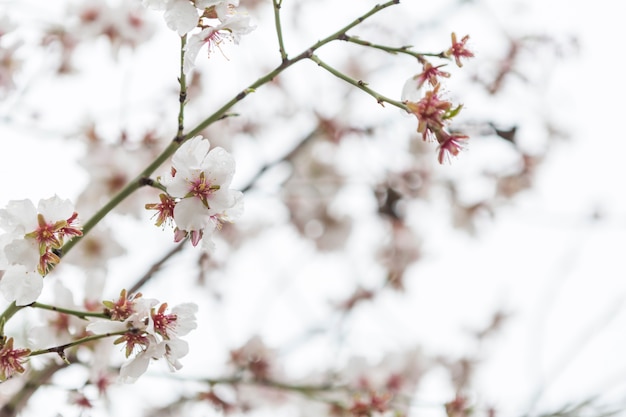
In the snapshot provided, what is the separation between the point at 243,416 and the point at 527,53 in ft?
4.06

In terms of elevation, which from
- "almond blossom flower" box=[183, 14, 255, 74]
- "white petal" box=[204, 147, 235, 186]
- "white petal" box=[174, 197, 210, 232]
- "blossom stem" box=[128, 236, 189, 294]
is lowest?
"white petal" box=[174, 197, 210, 232]

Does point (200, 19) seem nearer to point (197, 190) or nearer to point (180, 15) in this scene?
point (180, 15)

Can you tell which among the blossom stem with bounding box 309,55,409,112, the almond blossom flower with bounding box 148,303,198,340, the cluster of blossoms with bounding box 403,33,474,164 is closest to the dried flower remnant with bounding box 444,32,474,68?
the cluster of blossoms with bounding box 403,33,474,164

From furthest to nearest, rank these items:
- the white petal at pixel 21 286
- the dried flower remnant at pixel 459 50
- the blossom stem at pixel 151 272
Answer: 1. the blossom stem at pixel 151 272
2. the dried flower remnant at pixel 459 50
3. the white petal at pixel 21 286

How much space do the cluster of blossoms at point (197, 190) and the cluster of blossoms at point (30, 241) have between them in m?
0.09

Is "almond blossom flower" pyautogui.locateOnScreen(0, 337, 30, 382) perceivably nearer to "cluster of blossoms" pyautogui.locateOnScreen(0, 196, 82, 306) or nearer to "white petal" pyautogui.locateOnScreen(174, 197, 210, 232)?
"cluster of blossoms" pyautogui.locateOnScreen(0, 196, 82, 306)

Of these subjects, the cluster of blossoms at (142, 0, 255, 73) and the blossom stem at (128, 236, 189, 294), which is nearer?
the cluster of blossoms at (142, 0, 255, 73)

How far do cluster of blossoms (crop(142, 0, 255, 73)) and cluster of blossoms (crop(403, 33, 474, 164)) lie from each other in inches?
7.0

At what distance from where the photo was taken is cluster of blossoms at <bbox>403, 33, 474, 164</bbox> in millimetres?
673

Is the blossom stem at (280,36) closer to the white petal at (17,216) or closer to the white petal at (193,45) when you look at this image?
the white petal at (193,45)

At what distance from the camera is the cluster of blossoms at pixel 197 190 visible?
0.67 meters

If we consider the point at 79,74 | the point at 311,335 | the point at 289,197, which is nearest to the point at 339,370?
the point at 311,335

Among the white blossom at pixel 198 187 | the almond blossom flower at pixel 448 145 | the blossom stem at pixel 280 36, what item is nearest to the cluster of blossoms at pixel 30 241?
the white blossom at pixel 198 187

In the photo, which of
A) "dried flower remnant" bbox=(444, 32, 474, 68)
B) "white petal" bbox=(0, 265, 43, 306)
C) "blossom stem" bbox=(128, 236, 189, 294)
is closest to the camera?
"white petal" bbox=(0, 265, 43, 306)
